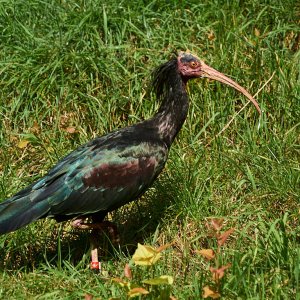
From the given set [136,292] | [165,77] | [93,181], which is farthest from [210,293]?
[165,77]

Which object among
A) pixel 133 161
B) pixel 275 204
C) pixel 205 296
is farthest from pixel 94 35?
pixel 205 296

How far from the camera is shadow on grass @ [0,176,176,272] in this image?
6.27 meters

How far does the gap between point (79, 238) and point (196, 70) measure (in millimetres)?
1518

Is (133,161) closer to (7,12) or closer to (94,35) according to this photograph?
(94,35)

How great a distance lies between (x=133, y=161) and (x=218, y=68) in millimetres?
1597

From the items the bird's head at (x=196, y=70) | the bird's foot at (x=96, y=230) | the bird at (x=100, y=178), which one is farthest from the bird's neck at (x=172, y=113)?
the bird's foot at (x=96, y=230)

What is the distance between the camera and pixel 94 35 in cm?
757

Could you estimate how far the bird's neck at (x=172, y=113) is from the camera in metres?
6.47

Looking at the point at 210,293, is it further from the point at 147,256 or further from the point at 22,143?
the point at 22,143

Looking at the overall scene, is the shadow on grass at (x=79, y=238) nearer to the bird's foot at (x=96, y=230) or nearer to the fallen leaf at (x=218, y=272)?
the bird's foot at (x=96, y=230)

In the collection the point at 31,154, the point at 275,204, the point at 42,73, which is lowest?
the point at 275,204

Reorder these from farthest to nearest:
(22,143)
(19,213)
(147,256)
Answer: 1. (22,143)
2. (19,213)
3. (147,256)

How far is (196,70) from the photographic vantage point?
264 inches

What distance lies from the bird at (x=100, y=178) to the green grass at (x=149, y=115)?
0.32m
